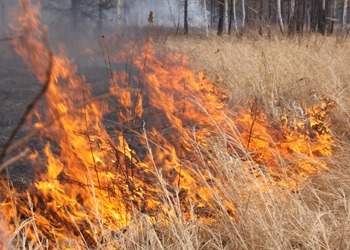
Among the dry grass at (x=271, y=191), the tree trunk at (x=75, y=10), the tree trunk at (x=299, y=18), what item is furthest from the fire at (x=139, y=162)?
A: the tree trunk at (x=75, y=10)

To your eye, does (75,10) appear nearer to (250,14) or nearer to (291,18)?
(250,14)

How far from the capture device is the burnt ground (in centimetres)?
314

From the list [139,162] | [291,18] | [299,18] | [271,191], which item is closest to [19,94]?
[139,162]

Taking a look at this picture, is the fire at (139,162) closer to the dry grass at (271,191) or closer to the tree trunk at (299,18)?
the dry grass at (271,191)

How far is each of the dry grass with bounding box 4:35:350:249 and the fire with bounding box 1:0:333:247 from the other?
88 mm

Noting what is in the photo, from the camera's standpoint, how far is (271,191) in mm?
2217

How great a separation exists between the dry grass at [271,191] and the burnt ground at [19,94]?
2.80ft

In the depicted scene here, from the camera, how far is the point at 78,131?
3201 millimetres

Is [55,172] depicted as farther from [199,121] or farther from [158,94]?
[158,94]

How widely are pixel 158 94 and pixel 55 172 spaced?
2954 millimetres

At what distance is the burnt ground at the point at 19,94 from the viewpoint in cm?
314

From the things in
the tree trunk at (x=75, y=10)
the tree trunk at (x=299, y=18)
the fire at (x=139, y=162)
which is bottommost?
the fire at (x=139, y=162)

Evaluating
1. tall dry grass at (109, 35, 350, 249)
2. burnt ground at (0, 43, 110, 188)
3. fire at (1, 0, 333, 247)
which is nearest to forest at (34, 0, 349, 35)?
tall dry grass at (109, 35, 350, 249)

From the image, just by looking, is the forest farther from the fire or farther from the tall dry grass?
the fire
